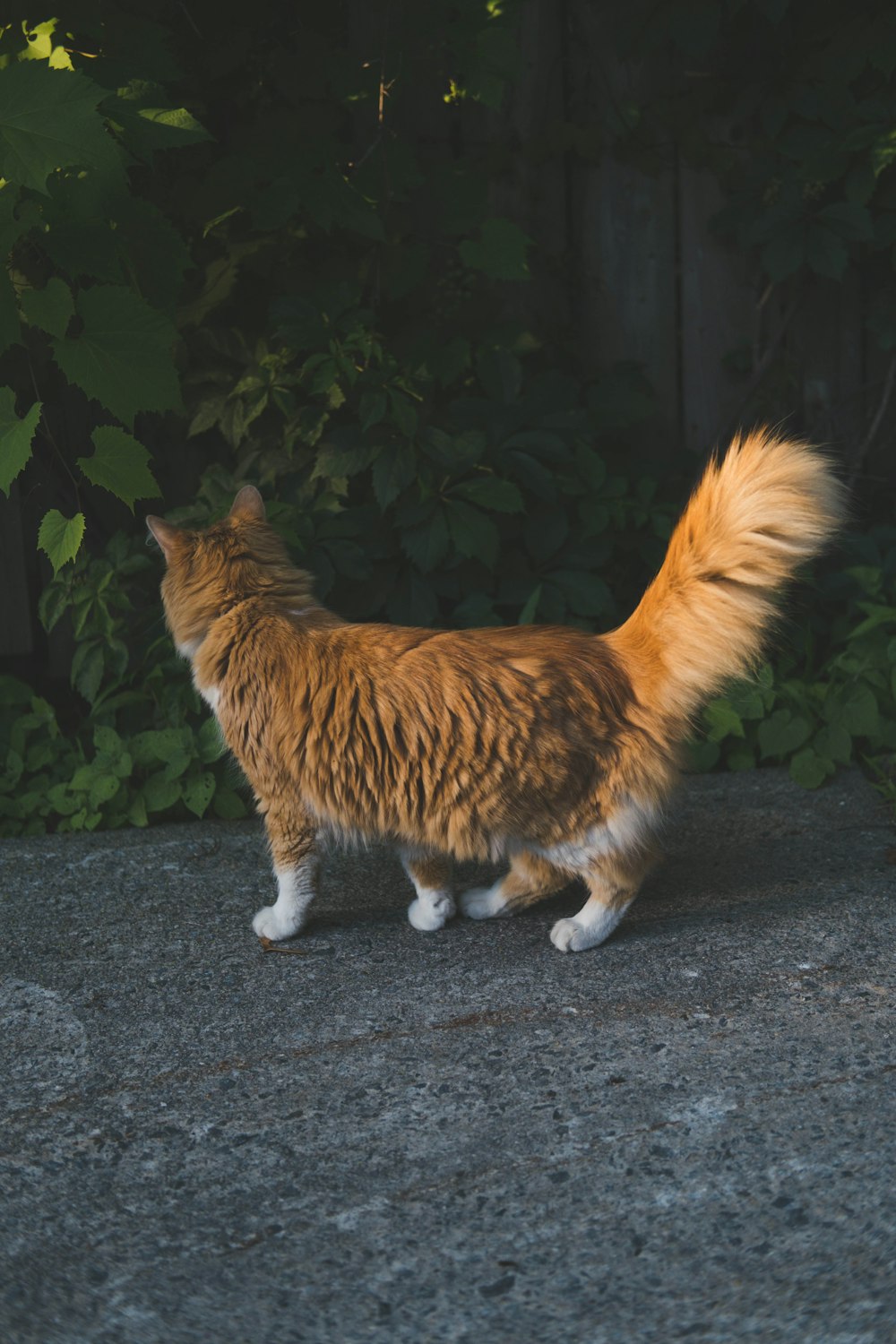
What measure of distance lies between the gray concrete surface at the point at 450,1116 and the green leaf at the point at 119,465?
1.15 metres

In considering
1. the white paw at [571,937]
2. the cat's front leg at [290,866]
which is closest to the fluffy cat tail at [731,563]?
the white paw at [571,937]

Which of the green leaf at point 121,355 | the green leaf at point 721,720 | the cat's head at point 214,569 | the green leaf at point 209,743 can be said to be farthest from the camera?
the green leaf at point 721,720

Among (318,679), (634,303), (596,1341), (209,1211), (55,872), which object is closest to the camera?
(596,1341)

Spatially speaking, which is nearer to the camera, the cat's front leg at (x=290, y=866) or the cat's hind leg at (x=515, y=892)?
the cat's front leg at (x=290, y=866)

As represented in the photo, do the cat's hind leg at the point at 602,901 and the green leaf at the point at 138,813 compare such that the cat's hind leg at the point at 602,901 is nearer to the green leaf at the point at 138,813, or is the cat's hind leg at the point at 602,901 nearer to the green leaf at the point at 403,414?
the green leaf at the point at 138,813

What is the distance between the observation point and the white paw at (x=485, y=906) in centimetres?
316

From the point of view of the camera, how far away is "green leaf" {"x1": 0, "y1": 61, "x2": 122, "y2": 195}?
8.18 feet

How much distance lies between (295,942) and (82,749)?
5.09 ft

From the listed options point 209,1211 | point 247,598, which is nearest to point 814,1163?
point 209,1211

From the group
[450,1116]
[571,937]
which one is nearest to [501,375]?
[571,937]

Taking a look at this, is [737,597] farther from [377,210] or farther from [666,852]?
[377,210]

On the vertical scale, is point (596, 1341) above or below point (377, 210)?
below

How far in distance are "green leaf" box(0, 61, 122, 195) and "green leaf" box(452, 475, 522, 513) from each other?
1786mm

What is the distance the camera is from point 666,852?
11.6 ft
